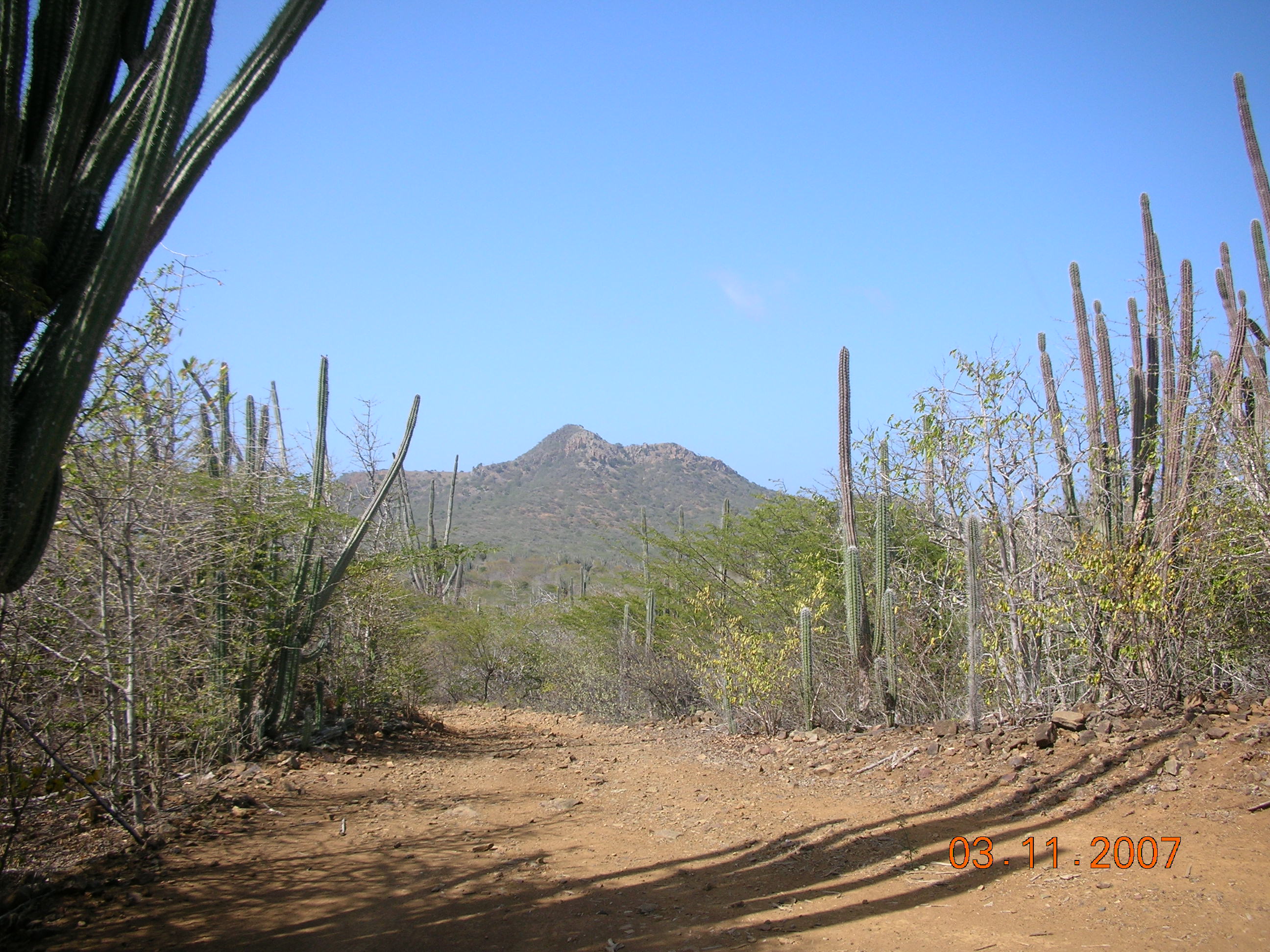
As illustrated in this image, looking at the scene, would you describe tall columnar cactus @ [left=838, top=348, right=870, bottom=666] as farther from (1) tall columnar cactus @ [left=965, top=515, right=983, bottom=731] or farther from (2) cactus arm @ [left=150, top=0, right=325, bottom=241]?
(2) cactus arm @ [left=150, top=0, right=325, bottom=241]

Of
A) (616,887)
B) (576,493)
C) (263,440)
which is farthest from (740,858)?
(576,493)

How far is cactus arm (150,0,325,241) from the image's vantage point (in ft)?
12.3

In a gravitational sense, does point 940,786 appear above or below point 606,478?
below

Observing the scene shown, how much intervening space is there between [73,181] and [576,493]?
51.2 metres

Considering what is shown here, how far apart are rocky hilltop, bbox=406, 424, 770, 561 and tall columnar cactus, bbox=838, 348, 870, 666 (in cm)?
2935

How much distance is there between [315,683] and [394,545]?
502 cm

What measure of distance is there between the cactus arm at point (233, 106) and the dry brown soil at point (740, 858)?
355 cm

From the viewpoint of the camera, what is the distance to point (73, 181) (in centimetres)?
362

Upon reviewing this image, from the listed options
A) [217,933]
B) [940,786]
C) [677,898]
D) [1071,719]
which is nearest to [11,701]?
[217,933]

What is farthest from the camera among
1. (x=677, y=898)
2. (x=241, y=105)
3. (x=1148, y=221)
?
(x=1148, y=221)

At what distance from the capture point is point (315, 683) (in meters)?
9.62

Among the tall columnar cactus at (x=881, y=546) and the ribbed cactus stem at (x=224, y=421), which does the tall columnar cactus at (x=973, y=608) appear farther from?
the ribbed cactus stem at (x=224, y=421)

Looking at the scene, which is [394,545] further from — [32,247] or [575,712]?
[32,247]

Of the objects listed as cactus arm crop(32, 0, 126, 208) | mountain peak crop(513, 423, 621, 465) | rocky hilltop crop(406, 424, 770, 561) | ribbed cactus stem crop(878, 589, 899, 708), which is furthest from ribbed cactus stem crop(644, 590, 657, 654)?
mountain peak crop(513, 423, 621, 465)
